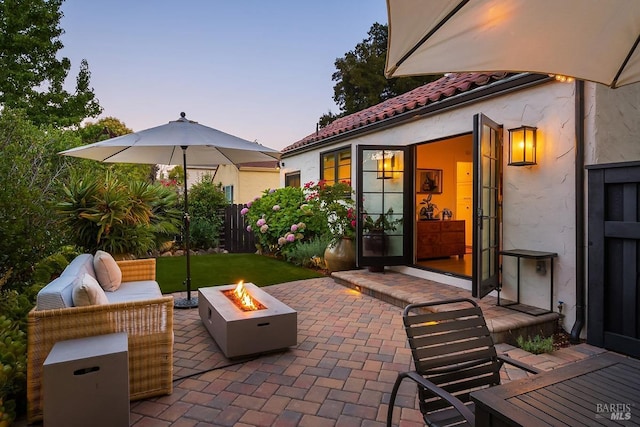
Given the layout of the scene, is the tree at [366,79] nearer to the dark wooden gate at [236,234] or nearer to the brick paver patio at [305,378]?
the dark wooden gate at [236,234]

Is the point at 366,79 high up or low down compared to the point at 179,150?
up

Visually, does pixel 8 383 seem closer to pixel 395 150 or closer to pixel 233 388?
pixel 233 388

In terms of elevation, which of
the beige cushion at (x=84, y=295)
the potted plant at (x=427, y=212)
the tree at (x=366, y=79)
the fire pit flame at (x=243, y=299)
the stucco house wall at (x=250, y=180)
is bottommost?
the fire pit flame at (x=243, y=299)

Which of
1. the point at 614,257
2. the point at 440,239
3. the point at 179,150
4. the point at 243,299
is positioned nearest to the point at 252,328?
the point at 243,299

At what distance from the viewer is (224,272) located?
7664 millimetres

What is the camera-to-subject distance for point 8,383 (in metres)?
2.52

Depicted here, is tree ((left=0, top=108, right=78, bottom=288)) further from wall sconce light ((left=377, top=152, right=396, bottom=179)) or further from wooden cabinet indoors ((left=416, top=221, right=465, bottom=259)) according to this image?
wooden cabinet indoors ((left=416, top=221, right=465, bottom=259))

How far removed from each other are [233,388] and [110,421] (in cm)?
90

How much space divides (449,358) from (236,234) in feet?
33.1

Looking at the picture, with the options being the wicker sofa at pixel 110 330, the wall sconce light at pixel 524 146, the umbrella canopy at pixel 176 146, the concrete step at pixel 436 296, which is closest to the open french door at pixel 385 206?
the concrete step at pixel 436 296

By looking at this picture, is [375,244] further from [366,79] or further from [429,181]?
[366,79]

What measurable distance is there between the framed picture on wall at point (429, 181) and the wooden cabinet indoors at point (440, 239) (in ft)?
4.68

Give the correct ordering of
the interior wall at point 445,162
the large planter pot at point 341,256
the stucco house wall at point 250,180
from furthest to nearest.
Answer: the stucco house wall at point 250,180 < the interior wall at point 445,162 < the large planter pot at point 341,256

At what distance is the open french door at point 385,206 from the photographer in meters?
6.77
